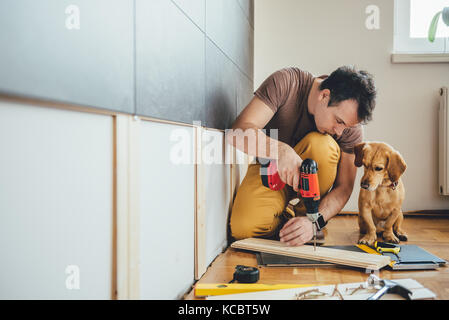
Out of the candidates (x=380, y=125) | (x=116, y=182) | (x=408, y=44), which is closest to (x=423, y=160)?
Result: (x=380, y=125)

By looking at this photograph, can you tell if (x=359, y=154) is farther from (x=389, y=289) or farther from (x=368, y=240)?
(x=389, y=289)

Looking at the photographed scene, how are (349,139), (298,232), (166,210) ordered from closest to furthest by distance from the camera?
1. (166,210)
2. (298,232)
3. (349,139)

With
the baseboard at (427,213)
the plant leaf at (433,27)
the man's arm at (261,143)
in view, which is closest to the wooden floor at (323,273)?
the man's arm at (261,143)

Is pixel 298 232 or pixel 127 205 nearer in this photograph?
pixel 127 205

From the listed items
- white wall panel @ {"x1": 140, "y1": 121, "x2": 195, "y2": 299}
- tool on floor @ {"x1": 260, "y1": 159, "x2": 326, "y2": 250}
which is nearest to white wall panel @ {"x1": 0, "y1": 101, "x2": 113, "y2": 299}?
white wall panel @ {"x1": 140, "y1": 121, "x2": 195, "y2": 299}

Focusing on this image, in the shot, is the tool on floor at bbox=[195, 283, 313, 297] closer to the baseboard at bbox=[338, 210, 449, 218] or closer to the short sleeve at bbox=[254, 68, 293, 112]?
the short sleeve at bbox=[254, 68, 293, 112]

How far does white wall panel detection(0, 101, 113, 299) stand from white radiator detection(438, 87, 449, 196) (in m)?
2.39

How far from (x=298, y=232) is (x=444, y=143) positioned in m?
1.58

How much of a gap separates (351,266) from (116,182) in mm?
934

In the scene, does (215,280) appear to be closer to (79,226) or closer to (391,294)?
(391,294)

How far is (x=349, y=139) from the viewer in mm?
1788

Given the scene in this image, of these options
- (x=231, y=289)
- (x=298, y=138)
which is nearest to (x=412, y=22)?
(x=298, y=138)

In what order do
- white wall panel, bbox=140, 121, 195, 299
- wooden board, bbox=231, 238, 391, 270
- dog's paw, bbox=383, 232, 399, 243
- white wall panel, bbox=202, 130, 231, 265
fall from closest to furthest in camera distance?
white wall panel, bbox=140, 121, 195, 299 → wooden board, bbox=231, 238, 391, 270 → white wall panel, bbox=202, 130, 231, 265 → dog's paw, bbox=383, 232, 399, 243

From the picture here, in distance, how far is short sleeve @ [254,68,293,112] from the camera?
1.58 metres
